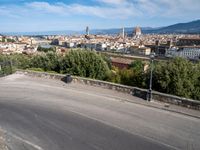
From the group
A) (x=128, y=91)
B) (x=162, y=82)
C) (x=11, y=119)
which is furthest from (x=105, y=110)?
(x=162, y=82)

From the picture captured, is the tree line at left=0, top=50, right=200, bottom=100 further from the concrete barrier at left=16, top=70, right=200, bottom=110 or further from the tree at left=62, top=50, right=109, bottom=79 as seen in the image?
the concrete barrier at left=16, top=70, right=200, bottom=110

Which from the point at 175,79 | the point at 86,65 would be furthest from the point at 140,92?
the point at 86,65

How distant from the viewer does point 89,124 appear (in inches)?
421

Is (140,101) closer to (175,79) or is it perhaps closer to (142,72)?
(175,79)

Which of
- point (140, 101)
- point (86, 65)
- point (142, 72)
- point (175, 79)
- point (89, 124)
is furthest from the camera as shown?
point (86, 65)

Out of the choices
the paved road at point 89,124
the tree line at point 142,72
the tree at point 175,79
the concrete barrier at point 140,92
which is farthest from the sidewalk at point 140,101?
the tree line at point 142,72

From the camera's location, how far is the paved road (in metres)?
8.89

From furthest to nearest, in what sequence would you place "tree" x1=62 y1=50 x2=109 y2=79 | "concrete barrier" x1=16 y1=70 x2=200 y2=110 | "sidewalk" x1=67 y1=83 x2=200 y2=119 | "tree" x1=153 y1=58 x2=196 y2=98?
"tree" x1=62 y1=50 x2=109 y2=79 < "tree" x1=153 y1=58 x2=196 y2=98 < "concrete barrier" x1=16 y1=70 x2=200 y2=110 < "sidewalk" x1=67 y1=83 x2=200 y2=119

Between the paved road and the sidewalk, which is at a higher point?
the sidewalk

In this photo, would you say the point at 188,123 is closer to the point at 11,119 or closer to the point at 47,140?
the point at 47,140

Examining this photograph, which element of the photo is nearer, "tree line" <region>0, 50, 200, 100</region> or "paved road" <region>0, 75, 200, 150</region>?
"paved road" <region>0, 75, 200, 150</region>

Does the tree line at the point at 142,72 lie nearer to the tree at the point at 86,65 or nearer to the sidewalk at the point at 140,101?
the tree at the point at 86,65

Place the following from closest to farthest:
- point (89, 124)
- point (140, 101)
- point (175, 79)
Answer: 1. point (89, 124)
2. point (140, 101)
3. point (175, 79)

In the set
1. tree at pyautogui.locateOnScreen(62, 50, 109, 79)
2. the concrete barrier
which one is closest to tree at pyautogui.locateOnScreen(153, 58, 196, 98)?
the concrete barrier
